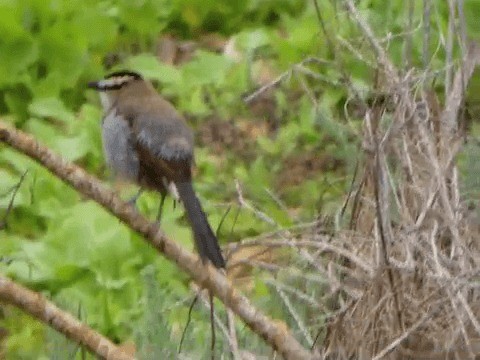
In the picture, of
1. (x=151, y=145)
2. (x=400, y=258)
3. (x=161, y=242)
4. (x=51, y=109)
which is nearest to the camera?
(x=161, y=242)

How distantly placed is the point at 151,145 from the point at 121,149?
0.40 feet

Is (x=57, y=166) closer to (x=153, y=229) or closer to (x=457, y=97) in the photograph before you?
(x=153, y=229)

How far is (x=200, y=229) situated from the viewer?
304 cm

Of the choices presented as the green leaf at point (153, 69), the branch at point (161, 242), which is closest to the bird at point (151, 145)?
the branch at point (161, 242)

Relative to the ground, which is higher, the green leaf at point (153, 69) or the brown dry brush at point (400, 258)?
the brown dry brush at point (400, 258)

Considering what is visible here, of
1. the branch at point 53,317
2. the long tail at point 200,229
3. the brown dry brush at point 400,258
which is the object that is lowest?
the brown dry brush at point 400,258

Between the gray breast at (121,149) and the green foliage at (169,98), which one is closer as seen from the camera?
the gray breast at (121,149)

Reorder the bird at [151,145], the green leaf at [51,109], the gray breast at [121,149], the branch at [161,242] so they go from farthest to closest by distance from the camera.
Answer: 1. the green leaf at [51,109]
2. the gray breast at [121,149]
3. the bird at [151,145]
4. the branch at [161,242]

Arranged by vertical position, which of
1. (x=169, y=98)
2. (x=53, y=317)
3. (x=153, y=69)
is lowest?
(x=169, y=98)

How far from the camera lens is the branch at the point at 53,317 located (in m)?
2.86

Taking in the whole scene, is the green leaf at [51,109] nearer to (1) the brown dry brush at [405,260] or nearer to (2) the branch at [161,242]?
(1) the brown dry brush at [405,260]

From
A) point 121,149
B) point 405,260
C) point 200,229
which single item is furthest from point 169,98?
point 200,229

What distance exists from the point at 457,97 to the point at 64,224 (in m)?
1.56

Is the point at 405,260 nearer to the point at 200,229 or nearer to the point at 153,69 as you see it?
the point at 200,229
